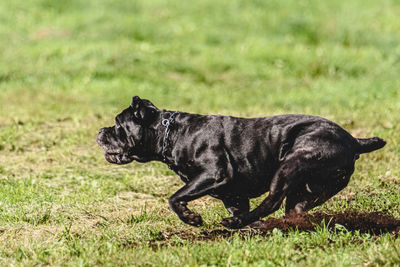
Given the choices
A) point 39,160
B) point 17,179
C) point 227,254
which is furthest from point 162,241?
point 39,160

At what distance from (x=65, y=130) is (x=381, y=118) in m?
5.55

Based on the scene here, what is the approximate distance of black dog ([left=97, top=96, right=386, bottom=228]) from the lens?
557 cm

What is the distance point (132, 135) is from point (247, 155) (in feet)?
4.13

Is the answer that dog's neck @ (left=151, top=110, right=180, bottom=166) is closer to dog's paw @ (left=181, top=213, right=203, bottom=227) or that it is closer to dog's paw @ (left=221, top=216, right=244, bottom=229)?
dog's paw @ (left=181, top=213, right=203, bottom=227)

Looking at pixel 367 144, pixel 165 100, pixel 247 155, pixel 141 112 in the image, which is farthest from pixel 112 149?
pixel 165 100

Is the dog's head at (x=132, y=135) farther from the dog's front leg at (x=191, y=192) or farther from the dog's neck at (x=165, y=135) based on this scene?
the dog's front leg at (x=191, y=192)

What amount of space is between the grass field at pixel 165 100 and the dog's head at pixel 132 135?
632 mm

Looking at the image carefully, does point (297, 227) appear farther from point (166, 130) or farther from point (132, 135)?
point (132, 135)

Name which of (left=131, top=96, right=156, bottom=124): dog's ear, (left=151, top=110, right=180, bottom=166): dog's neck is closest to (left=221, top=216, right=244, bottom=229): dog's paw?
(left=151, top=110, right=180, bottom=166): dog's neck

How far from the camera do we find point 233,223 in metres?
5.49

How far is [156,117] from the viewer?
21.0 ft

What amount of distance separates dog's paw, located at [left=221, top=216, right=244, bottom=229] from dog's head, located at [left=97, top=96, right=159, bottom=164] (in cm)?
128

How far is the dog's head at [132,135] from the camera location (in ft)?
20.8

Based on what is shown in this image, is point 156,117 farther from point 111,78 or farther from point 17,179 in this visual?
point 111,78
